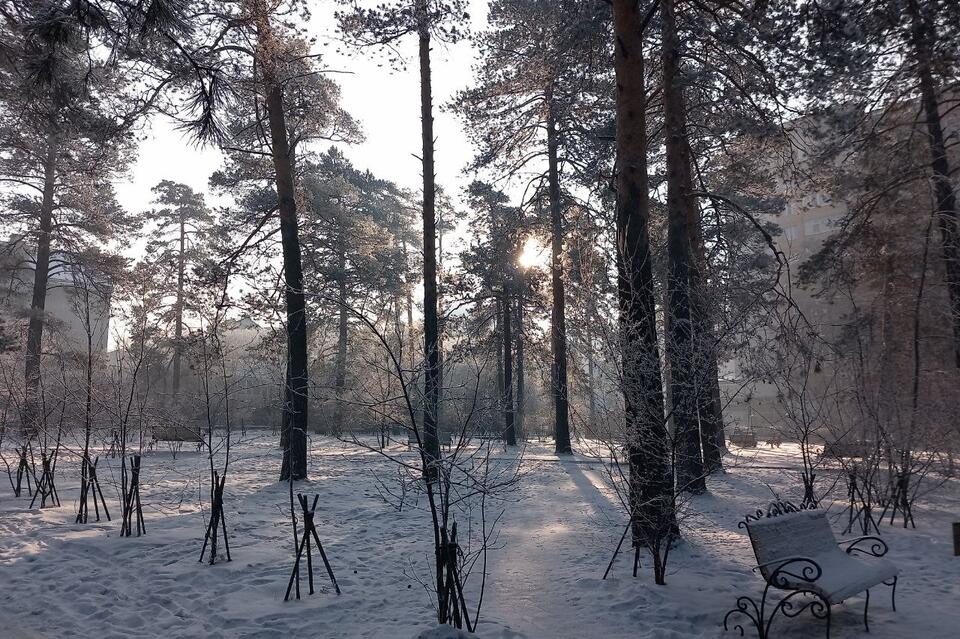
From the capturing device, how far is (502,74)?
1342 centimetres

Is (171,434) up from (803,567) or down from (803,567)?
up

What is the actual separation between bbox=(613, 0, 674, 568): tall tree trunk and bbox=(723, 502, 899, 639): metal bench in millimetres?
792

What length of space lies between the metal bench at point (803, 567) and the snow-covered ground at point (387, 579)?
21 cm

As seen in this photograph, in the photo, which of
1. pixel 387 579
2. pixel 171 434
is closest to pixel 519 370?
pixel 171 434

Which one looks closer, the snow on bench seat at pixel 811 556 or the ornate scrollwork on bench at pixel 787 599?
the ornate scrollwork on bench at pixel 787 599

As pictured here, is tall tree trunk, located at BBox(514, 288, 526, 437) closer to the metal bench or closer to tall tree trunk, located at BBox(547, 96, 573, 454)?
tall tree trunk, located at BBox(547, 96, 573, 454)

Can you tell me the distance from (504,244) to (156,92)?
10.5 metres

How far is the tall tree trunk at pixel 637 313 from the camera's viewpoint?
5.03 m

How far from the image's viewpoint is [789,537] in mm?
4254

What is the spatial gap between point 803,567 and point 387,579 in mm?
3401

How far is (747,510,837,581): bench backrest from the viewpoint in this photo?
13.6 ft

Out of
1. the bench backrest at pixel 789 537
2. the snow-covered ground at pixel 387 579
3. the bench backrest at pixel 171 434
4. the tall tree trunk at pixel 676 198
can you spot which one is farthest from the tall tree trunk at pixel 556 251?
the bench backrest at pixel 171 434

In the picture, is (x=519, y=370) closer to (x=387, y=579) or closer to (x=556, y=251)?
(x=556, y=251)

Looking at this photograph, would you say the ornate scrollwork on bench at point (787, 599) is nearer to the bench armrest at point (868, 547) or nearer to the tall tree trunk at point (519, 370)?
the bench armrest at point (868, 547)
